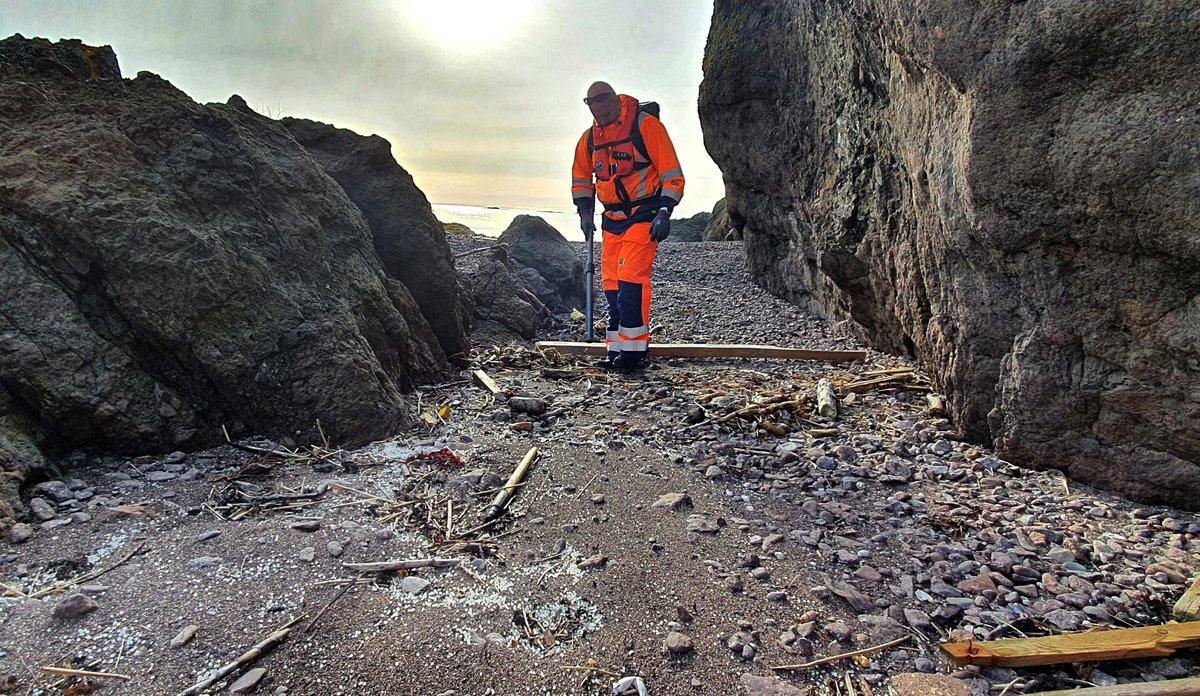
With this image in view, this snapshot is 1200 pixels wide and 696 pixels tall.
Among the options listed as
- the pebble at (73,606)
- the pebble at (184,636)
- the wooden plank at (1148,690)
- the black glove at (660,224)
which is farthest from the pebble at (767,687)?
the black glove at (660,224)

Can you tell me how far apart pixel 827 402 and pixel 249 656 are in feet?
13.0

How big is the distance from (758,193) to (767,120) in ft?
3.87

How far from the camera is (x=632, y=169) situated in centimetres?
621

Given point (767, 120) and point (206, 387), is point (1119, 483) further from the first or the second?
point (767, 120)

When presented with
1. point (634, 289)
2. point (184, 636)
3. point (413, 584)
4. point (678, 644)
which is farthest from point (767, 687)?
point (634, 289)

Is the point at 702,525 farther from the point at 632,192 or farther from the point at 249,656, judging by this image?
the point at 632,192

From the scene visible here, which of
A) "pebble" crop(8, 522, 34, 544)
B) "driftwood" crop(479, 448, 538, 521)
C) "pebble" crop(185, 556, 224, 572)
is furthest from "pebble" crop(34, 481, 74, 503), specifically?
"driftwood" crop(479, 448, 538, 521)

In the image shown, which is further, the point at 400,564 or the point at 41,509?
the point at 41,509

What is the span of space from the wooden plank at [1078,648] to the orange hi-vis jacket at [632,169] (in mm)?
4698

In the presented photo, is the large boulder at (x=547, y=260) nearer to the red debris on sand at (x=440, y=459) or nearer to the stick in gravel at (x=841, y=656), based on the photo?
the red debris on sand at (x=440, y=459)

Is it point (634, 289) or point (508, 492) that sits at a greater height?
point (634, 289)

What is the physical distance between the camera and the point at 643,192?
621 centimetres

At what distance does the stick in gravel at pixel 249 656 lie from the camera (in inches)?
76.5

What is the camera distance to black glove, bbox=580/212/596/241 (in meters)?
7.16
